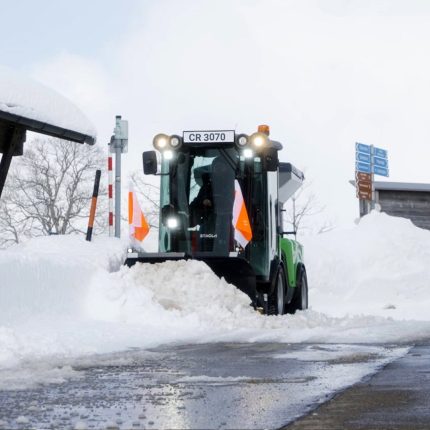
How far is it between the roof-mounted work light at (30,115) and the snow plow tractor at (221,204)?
9.78ft

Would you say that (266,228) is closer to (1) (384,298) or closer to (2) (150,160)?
(2) (150,160)

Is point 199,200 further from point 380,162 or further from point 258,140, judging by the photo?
point 380,162

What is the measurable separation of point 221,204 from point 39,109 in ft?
13.6

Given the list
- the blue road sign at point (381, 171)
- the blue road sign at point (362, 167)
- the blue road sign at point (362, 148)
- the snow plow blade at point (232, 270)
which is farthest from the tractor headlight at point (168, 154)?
the blue road sign at point (381, 171)

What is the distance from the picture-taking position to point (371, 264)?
30.3 m

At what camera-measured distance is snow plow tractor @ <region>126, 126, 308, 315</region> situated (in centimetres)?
1412

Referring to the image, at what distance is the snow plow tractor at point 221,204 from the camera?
1412 cm

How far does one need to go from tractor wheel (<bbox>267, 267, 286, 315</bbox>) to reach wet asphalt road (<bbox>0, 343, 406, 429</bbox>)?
5071 mm

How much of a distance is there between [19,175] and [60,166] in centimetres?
208

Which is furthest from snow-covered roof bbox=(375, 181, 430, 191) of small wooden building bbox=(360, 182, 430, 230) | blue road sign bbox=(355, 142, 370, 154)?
blue road sign bbox=(355, 142, 370, 154)

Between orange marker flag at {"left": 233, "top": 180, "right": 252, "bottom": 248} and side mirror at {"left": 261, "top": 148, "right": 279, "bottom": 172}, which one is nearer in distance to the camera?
orange marker flag at {"left": 233, "top": 180, "right": 252, "bottom": 248}

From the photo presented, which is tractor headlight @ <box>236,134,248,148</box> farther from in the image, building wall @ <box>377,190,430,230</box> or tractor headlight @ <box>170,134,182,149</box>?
building wall @ <box>377,190,430,230</box>

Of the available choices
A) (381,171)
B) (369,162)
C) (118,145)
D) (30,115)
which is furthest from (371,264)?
(30,115)

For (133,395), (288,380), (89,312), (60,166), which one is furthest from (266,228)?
(60,166)
